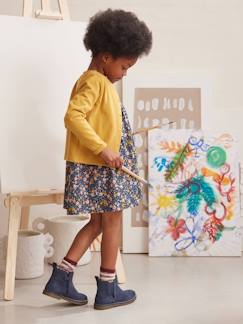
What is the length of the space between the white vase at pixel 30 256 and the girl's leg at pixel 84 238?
1.14 ft

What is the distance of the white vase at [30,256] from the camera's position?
2145 millimetres

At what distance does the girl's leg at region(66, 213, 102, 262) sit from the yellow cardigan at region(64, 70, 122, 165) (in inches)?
8.8

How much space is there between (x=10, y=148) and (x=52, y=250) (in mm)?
506

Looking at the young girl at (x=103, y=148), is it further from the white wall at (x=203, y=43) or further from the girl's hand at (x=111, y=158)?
the white wall at (x=203, y=43)

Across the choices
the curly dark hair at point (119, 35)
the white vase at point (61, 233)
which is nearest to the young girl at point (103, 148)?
the curly dark hair at point (119, 35)

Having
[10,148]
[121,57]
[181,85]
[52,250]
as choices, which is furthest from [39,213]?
[121,57]

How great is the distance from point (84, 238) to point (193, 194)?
79 cm

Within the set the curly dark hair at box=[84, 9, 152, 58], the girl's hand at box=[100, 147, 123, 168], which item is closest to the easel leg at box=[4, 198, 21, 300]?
the girl's hand at box=[100, 147, 123, 168]

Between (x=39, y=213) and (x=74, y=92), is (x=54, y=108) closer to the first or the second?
(x=74, y=92)

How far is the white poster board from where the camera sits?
77.3 inches

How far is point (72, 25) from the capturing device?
207 centimetres

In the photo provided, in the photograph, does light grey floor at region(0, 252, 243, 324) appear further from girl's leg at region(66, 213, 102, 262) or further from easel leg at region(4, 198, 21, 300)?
girl's leg at region(66, 213, 102, 262)

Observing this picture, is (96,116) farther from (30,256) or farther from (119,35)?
(30,256)

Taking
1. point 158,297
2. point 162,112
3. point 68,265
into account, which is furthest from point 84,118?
point 162,112
